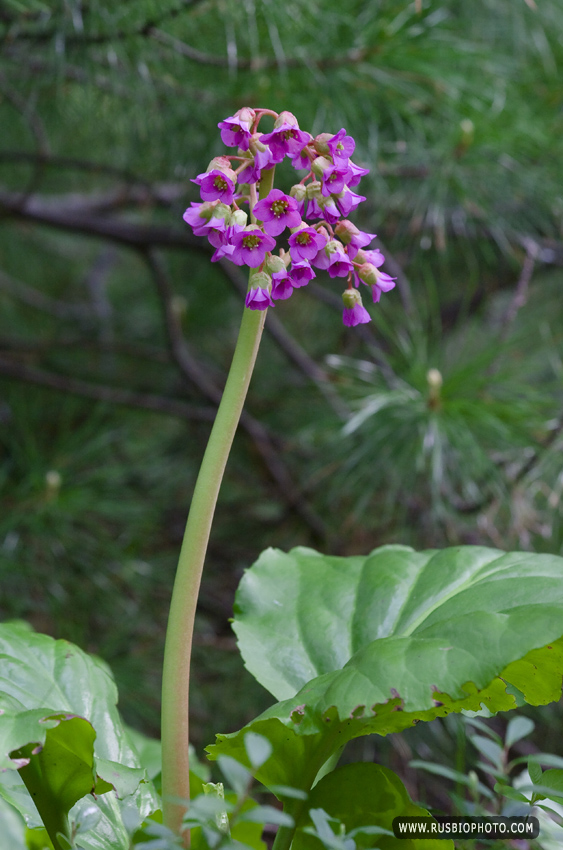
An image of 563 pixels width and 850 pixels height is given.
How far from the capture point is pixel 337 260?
50 cm

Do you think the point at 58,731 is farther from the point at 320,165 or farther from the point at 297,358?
the point at 297,358

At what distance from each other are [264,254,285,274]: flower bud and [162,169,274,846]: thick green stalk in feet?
0.10

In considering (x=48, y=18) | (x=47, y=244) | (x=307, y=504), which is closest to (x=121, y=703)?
(x=307, y=504)

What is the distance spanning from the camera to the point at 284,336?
6.12 ft

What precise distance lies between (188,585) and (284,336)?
1.45 meters

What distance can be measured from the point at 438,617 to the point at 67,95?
154 cm

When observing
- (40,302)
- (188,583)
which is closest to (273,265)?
(188,583)

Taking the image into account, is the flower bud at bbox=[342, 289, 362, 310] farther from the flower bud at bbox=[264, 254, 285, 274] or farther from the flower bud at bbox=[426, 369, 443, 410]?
the flower bud at bbox=[426, 369, 443, 410]

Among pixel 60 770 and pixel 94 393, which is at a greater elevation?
pixel 94 393

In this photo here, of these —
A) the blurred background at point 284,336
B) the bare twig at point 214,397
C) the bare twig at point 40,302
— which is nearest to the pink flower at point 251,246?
the blurred background at point 284,336

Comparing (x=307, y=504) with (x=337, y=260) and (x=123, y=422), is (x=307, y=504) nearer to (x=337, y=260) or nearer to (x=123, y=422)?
(x=123, y=422)

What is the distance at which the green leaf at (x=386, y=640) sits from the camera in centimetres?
43

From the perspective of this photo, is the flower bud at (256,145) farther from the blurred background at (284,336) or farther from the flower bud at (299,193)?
the blurred background at (284,336)

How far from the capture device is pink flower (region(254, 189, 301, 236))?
0.46 m
